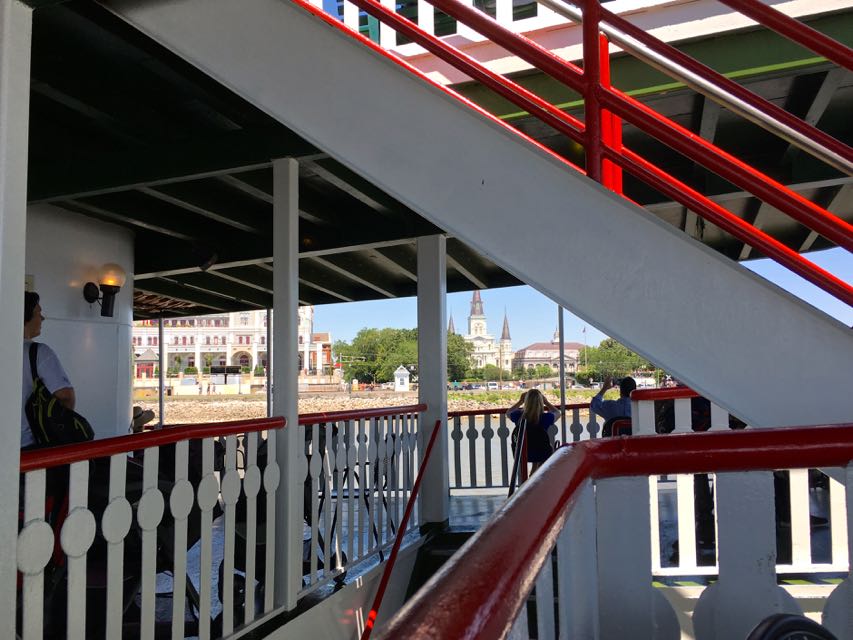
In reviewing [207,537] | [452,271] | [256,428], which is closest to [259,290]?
[452,271]

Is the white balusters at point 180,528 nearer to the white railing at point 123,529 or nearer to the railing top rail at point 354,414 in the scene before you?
the white railing at point 123,529

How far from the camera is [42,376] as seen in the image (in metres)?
2.48

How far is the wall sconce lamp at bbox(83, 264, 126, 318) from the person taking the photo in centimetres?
524

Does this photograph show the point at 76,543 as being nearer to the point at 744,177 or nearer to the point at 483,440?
the point at 744,177

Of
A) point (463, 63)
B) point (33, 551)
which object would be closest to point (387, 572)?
point (33, 551)

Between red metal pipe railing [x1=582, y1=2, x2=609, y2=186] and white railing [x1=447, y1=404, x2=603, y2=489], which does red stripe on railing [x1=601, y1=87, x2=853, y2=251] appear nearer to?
red metal pipe railing [x1=582, y1=2, x2=609, y2=186]

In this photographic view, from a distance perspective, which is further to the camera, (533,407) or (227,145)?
(533,407)

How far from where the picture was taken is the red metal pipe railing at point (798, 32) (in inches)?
60.2

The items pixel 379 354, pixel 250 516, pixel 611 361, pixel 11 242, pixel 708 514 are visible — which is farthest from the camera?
pixel 379 354

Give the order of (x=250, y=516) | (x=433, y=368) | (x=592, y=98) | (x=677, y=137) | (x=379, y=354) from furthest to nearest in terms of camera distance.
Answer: (x=379, y=354) → (x=433, y=368) → (x=250, y=516) → (x=592, y=98) → (x=677, y=137)

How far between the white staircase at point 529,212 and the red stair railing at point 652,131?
109mm

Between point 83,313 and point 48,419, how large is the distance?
10.0ft

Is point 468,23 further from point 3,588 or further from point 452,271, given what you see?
point 452,271

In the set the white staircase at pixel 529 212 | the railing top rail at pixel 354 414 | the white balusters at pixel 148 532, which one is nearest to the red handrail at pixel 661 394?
the railing top rail at pixel 354 414
